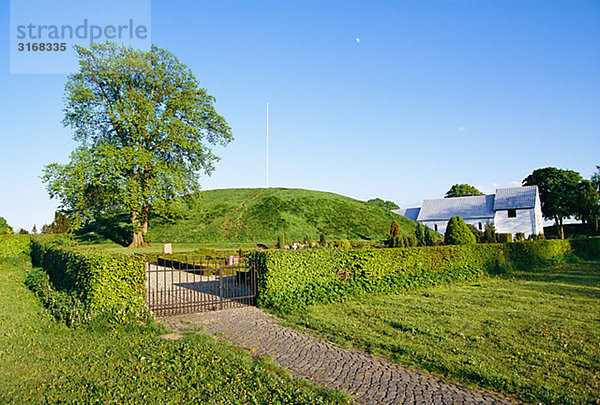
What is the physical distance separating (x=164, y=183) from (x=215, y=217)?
1274 cm

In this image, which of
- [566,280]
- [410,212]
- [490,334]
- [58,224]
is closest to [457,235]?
[566,280]

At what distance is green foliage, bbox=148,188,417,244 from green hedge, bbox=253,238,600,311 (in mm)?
21920

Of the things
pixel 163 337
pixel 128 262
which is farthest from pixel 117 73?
pixel 163 337

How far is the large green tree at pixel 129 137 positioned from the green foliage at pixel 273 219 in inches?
188

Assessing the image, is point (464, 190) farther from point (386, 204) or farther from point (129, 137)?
point (129, 137)

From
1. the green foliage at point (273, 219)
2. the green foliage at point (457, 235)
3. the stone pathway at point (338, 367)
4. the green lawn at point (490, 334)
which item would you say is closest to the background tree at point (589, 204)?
the green foliage at point (273, 219)

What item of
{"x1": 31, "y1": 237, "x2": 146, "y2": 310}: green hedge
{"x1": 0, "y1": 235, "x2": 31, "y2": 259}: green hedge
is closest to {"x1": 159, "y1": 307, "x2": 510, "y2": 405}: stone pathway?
{"x1": 31, "y1": 237, "x2": 146, "y2": 310}: green hedge

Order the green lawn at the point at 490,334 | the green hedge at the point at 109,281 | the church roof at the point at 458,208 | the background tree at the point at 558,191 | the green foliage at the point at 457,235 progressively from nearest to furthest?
the green lawn at the point at 490,334 → the green hedge at the point at 109,281 → the green foliage at the point at 457,235 → the church roof at the point at 458,208 → the background tree at the point at 558,191

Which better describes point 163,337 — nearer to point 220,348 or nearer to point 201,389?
point 220,348

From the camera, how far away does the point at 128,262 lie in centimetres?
832

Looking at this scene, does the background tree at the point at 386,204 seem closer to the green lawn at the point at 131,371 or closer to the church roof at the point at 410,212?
the church roof at the point at 410,212

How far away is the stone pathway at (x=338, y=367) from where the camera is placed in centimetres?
459

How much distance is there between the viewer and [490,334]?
7219mm

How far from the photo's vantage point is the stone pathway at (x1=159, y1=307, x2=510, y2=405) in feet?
15.1
